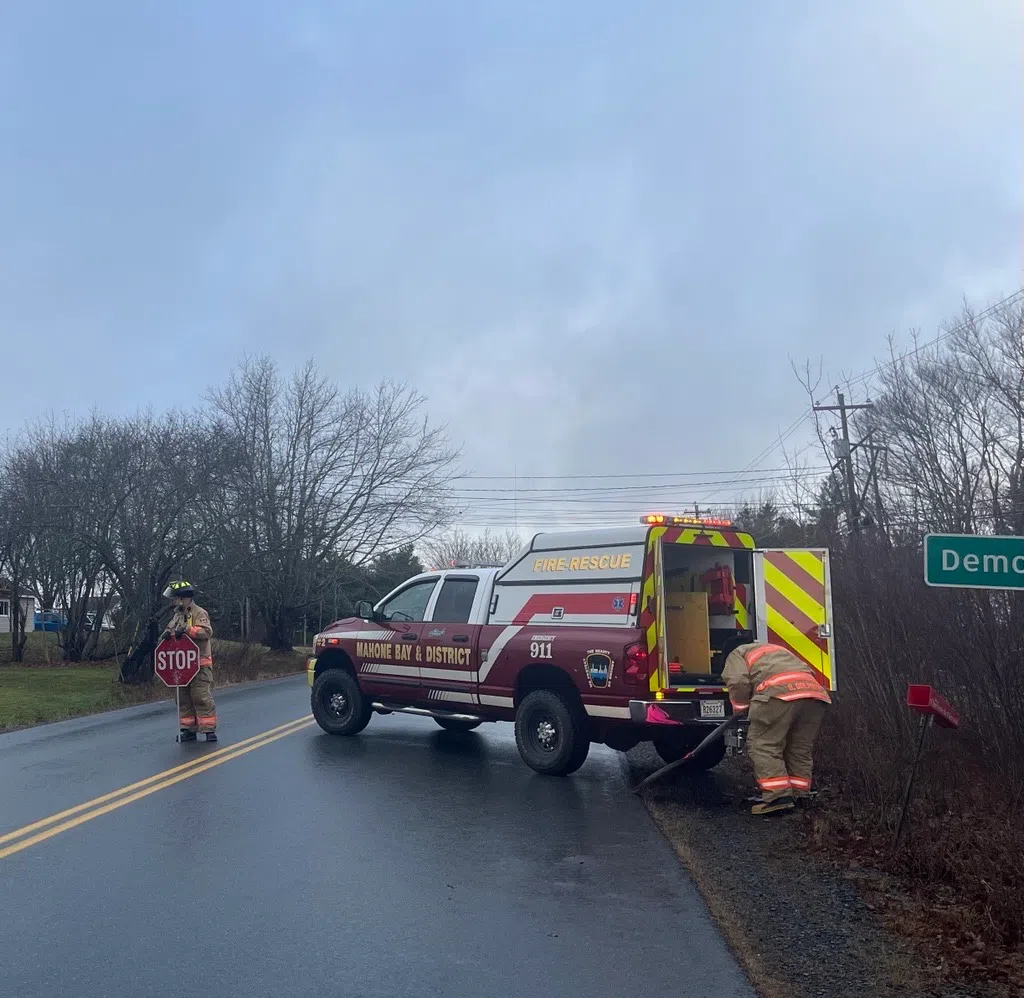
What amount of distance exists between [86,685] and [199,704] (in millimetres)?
16938

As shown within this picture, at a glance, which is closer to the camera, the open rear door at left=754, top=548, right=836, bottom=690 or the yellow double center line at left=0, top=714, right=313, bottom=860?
the yellow double center line at left=0, top=714, right=313, bottom=860

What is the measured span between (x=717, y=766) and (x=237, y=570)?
23.3 metres

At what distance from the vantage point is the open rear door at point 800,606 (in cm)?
963

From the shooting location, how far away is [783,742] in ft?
27.1

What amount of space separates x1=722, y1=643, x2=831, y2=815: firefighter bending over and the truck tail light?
110 cm

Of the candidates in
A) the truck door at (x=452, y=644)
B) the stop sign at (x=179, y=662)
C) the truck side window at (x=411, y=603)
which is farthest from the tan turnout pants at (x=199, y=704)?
the truck door at (x=452, y=644)

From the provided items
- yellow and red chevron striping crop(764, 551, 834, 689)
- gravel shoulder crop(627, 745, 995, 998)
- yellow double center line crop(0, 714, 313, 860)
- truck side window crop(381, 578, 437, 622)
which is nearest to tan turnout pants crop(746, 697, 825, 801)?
gravel shoulder crop(627, 745, 995, 998)

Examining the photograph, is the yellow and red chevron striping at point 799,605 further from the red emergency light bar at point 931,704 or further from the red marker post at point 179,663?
the red marker post at point 179,663

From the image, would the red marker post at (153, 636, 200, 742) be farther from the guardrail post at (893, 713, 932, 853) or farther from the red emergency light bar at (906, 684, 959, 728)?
the red emergency light bar at (906, 684, 959, 728)

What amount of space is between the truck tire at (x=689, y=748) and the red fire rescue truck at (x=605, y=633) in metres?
0.03

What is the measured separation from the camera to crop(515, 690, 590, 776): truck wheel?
10.1 meters

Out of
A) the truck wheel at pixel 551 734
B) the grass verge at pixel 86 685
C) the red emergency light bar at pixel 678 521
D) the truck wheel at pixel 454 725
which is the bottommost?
the grass verge at pixel 86 685

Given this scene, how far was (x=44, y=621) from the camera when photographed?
132ft

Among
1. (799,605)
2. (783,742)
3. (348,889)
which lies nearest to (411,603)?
(799,605)
